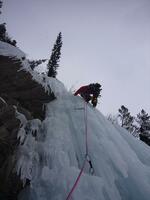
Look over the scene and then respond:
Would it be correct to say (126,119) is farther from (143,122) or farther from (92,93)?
(92,93)

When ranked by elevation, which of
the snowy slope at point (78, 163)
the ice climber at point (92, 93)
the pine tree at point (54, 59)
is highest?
the pine tree at point (54, 59)

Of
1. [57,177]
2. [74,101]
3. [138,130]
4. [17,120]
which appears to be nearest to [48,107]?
[74,101]

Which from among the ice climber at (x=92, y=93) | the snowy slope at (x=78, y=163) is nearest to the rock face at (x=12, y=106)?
the snowy slope at (x=78, y=163)

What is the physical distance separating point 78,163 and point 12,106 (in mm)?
2216

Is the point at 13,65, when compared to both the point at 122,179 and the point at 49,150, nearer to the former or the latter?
the point at 49,150

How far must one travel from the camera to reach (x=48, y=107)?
23.3 feet

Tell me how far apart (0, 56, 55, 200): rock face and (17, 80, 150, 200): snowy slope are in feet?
0.71

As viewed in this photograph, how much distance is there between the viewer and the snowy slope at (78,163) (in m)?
3.83

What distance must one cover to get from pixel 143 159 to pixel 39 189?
302cm

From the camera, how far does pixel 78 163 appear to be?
4500 millimetres

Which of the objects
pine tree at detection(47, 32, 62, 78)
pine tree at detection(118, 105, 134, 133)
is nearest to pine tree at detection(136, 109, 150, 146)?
pine tree at detection(118, 105, 134, 133)

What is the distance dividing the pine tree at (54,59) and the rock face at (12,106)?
710 inches

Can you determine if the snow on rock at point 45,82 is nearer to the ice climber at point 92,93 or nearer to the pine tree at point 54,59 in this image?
the ice climber at point 92,93

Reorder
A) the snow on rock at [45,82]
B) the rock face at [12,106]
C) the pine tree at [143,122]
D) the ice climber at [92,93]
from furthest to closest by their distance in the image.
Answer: the pine tree at [143,122] → the snow on rock at [45,82] → the ice climber at [92,93] → the rock face at [12,106]
